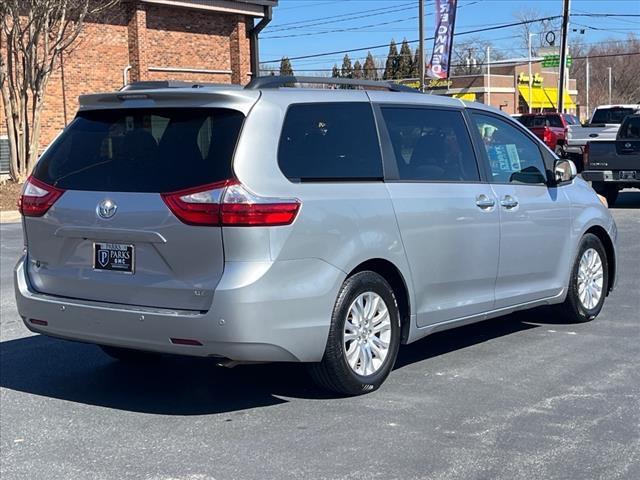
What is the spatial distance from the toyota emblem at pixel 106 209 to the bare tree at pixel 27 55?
1783 centimetres

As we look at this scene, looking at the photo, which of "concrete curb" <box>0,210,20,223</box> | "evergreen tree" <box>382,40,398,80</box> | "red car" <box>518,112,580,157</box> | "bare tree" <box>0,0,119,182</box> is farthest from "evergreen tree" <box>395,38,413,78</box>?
"concrete curb" <box>0,210,20,223</box>

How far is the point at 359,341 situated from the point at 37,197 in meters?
2.19

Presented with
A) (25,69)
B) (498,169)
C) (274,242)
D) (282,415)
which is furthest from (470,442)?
(25,69)

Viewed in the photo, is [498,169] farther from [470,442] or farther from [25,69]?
[25,69]

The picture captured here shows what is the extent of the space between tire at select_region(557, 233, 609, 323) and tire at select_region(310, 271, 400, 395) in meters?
2.29

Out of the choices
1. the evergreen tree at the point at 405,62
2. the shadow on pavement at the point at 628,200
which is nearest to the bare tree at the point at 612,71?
the evergreen tree at the point at 405,62

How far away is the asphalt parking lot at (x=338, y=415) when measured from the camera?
436 cm

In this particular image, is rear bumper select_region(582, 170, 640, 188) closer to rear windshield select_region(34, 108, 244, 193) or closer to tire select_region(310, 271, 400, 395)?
tire select_region(310, 271, 400, 395)

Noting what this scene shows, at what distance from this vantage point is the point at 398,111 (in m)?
5.93

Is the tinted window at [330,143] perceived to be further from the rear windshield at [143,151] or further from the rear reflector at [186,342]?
the rear reflector at [186,342]

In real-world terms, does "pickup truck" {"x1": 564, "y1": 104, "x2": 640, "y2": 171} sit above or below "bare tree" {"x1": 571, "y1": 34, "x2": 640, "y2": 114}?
below

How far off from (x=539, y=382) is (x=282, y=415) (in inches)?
69.5

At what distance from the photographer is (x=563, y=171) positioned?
23.1 ft

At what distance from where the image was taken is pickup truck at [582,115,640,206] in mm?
17484
